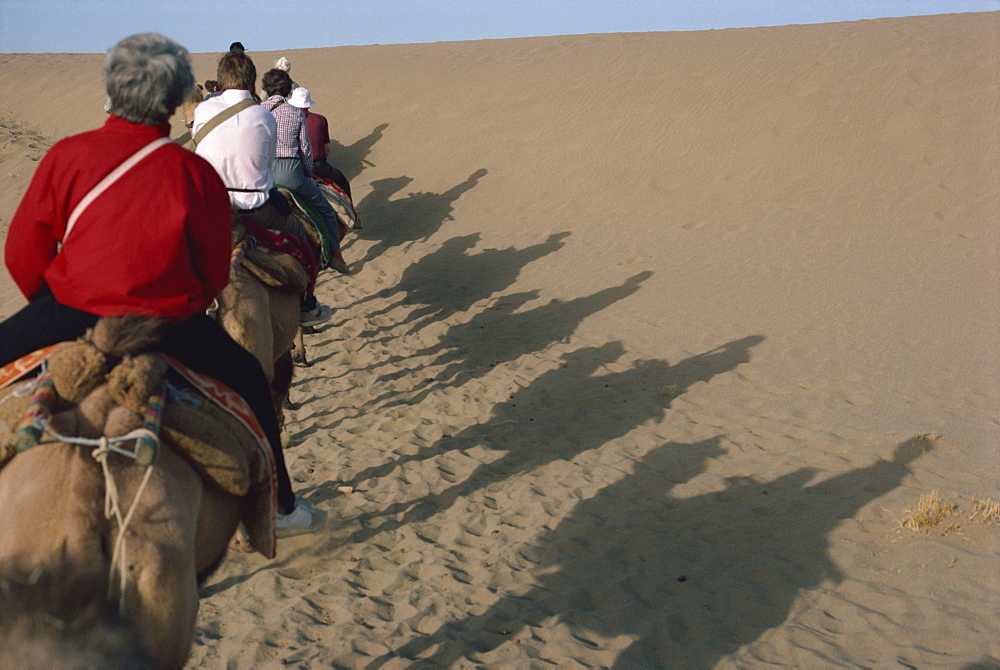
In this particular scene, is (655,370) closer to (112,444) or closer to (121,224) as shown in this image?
(121,224)

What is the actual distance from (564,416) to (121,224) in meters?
5.54

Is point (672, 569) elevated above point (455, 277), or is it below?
below

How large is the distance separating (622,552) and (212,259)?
3514 mm

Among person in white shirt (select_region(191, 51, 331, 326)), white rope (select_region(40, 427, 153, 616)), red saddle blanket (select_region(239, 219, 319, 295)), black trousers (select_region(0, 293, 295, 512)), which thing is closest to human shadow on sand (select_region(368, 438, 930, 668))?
black trousers (select_region(0, 293, 295, 512))

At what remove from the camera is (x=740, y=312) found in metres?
10.6

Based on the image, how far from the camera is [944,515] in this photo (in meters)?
5.46

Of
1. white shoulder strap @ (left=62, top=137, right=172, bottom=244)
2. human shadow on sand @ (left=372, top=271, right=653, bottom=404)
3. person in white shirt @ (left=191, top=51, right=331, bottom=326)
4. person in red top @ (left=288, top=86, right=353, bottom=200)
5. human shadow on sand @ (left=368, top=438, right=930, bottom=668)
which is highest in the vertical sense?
person in red top @ (left=288, top=86, right=353, bottom=200)

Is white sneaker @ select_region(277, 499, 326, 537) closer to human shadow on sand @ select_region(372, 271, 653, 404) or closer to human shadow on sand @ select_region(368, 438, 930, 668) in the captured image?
human shadow on sand @ select_region(368, 438, 930, 668)

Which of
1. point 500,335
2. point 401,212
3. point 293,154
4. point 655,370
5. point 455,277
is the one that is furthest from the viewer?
point 401,212

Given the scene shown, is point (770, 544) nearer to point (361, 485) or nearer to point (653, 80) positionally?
point (361, 485)

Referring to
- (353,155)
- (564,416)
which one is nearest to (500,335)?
(564,416)

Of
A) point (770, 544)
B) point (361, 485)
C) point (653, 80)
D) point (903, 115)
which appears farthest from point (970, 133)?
point (361, 485)

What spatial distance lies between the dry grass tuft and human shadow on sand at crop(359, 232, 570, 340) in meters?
6.26

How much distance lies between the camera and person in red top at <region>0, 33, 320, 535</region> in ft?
8.86
